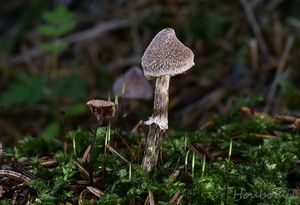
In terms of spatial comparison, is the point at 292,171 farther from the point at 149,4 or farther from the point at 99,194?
the point at 149,4

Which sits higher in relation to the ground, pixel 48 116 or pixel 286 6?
pixel 286 6

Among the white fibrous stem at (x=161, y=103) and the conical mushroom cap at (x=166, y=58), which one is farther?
the white fibrous stem at (x=161, y=103)

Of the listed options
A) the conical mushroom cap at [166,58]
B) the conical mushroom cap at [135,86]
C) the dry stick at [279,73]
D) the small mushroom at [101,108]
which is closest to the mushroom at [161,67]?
the conical mushroom cap at [166,58]

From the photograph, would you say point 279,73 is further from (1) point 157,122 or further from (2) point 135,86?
(1) point 157,122

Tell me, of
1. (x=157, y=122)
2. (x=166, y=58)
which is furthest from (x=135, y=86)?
(x=166, y=58)

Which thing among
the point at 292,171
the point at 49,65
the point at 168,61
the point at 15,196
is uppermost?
the point at 49,65

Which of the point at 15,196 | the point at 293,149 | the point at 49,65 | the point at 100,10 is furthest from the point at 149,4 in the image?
the point at 15,196

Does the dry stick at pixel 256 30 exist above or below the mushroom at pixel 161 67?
above

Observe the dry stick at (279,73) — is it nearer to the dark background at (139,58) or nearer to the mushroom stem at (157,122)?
the dark background at (139,58)

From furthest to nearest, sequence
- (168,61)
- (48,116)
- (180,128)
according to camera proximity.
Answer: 1. (48,116)
2. (180,128)
3. (168,61)
